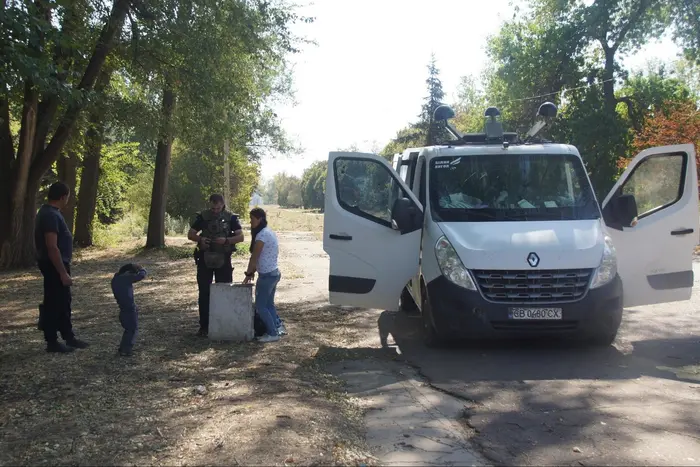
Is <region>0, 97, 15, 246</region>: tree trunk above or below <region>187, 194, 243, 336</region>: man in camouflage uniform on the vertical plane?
above

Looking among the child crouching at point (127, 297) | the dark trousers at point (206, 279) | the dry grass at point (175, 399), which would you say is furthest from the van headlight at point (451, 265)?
the child crouching at point (127, 297)

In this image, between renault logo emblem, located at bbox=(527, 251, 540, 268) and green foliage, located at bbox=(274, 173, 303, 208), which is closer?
renault logo emblem, located at bbox=(527, 251, 540, 268)

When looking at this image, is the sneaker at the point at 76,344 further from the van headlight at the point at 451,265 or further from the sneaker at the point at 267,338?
the van headlight at the point at 451,265

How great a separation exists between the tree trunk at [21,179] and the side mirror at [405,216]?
12.2 meters

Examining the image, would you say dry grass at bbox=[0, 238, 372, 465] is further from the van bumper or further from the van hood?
the van hood

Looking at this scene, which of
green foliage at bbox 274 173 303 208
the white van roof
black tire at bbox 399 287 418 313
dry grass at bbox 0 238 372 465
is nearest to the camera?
dry grass at bbox 0 238 372 465

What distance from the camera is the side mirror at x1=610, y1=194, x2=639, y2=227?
310 inches

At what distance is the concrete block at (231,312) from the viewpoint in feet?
26.0

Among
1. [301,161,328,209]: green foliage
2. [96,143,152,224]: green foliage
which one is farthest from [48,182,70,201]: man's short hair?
[301,161,328,209]: green foliage

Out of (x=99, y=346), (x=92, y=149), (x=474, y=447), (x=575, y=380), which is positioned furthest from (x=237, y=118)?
(x=474, y=447)

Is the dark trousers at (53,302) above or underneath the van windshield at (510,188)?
underneath

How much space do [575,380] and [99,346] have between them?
5248mm

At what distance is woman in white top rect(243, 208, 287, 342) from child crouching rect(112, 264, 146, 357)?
1.34 metres

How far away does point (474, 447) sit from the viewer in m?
4.57
